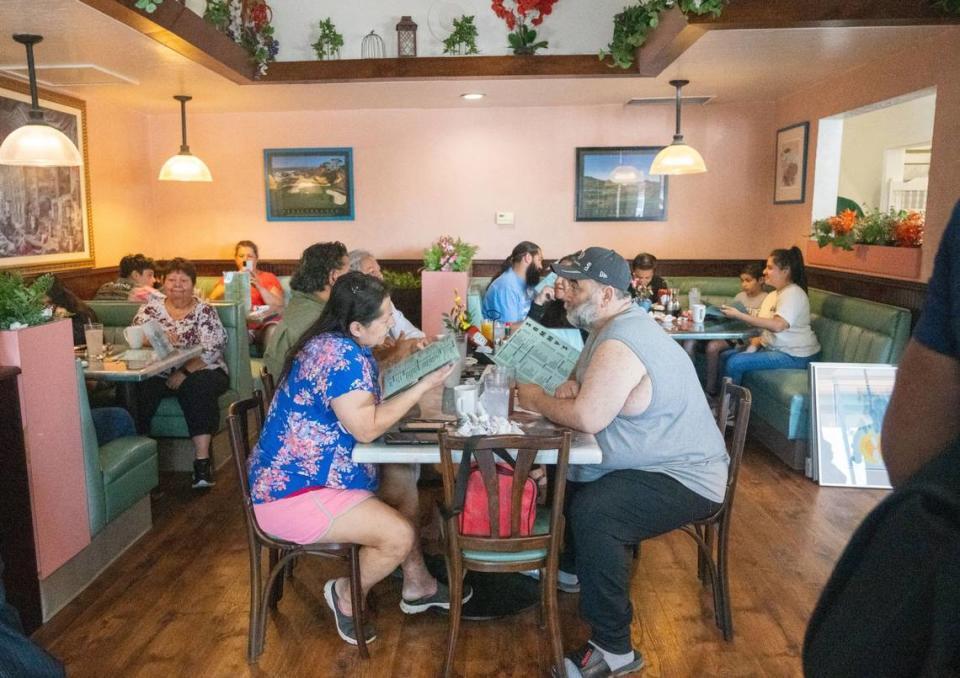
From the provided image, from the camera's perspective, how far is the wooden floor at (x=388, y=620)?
274 cm

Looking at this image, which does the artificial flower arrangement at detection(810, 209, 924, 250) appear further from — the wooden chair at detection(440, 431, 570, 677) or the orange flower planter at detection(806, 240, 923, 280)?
the wooden chair at detection(440, 431, 570, 677)

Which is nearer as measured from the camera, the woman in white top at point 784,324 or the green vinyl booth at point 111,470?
the green vinyl booth at point 111,470

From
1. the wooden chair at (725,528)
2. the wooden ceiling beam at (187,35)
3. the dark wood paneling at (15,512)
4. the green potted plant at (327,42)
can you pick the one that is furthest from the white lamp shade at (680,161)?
the dark wood paneling at (15,512)

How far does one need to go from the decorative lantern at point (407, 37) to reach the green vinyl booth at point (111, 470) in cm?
386

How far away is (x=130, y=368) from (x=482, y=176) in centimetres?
465

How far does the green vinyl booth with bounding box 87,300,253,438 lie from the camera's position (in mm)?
4719

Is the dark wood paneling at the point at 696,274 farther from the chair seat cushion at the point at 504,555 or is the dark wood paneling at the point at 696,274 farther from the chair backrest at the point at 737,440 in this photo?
the chair seat cushion at the point at 504,555

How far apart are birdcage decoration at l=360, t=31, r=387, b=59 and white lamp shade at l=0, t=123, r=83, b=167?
2739mm

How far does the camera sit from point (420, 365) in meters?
2.67

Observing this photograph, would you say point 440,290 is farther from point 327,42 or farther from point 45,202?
point 45,202

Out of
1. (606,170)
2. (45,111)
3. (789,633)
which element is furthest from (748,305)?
(45,111)

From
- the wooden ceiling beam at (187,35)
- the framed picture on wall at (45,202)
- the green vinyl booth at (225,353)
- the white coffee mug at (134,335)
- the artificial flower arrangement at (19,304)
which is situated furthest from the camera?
the framed picture on wall at (45,202)

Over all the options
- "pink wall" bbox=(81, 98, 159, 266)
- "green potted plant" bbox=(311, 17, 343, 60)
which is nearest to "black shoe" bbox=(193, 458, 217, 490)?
"pink wall" bbox=(81, 98, 159, 266)

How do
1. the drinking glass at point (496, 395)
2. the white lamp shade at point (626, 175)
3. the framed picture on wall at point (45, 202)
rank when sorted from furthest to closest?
the white lamp shade at point (626, 175)
the framed picture on wall at point (45, 202)
the drinking glass at point (496, 395)
